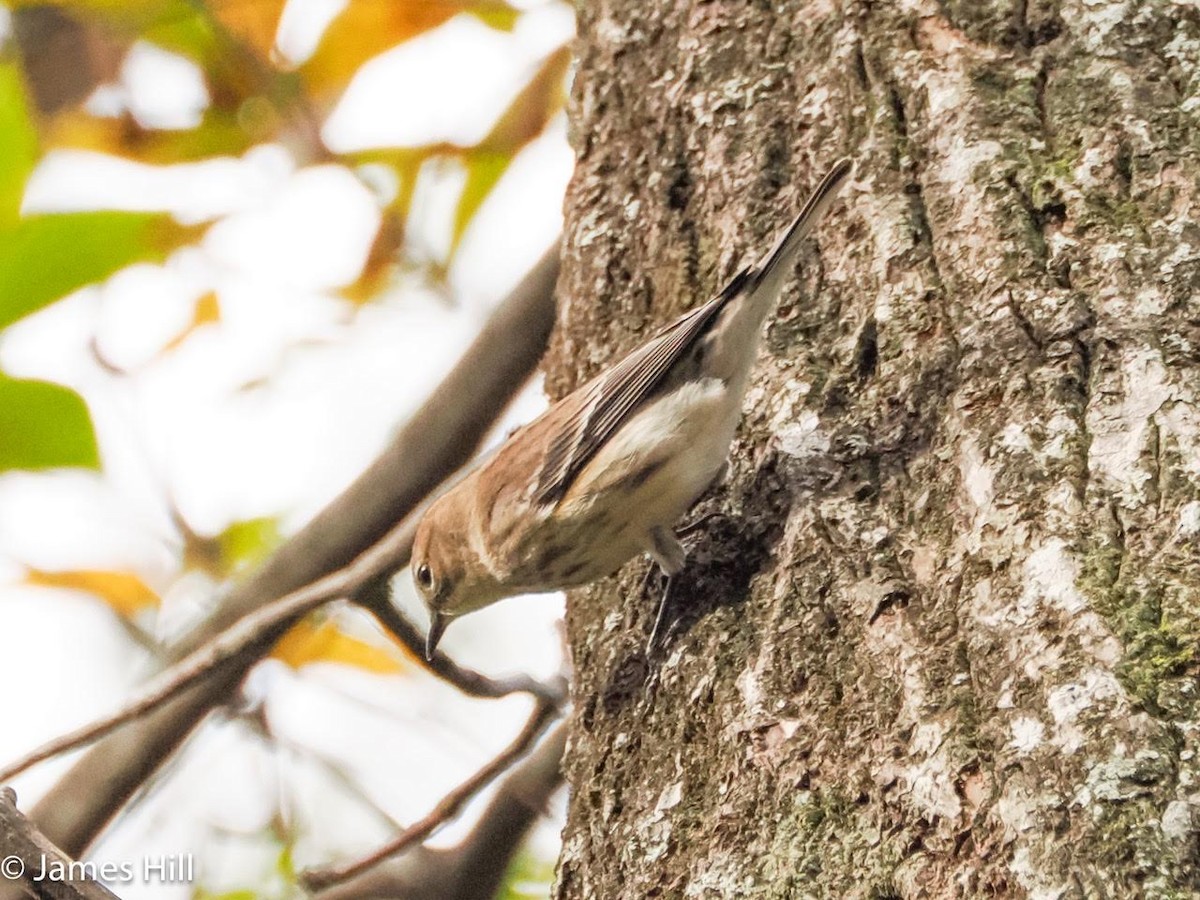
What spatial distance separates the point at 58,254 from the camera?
354 cm

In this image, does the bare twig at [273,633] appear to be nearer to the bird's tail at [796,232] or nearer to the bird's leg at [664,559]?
the bird's leg at [664,559]

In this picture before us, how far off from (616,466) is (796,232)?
38.2 inches

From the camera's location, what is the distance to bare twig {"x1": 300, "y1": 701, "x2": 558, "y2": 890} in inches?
152

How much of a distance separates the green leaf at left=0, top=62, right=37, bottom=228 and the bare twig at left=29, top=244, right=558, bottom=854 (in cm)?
153

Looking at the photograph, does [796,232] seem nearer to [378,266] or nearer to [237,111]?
[237,111]

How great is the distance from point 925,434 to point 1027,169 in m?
0.72

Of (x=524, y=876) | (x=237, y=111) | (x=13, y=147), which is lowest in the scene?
(x=524, y=876)

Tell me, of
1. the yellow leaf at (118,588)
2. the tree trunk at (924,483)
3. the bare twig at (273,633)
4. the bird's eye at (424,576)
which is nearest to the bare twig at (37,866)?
the tree trunk at (924,483)

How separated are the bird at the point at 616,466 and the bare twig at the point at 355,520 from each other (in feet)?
0.91

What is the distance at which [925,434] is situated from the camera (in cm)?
274

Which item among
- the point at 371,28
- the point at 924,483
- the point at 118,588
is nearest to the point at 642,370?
the point at 924,483

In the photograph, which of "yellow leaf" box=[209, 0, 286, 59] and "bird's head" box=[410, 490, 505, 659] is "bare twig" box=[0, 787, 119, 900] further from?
"yellow leaf" box=[209, 0, 286, 59]

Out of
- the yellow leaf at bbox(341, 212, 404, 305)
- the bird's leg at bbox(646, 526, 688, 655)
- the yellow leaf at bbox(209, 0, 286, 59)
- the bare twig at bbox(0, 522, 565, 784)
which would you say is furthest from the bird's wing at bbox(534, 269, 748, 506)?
the yellow leaf at bbox(209, 0, 286, 59)

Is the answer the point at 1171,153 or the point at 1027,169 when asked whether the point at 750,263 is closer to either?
the point at 1027,169
